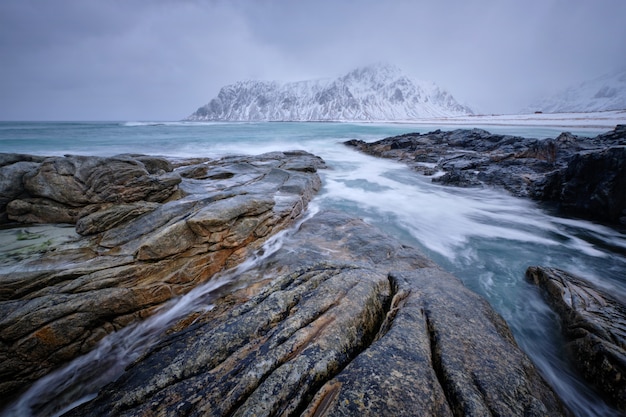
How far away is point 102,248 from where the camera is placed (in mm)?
5348

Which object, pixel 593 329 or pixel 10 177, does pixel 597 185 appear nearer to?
pixel 593 329

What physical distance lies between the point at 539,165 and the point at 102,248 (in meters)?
21.1

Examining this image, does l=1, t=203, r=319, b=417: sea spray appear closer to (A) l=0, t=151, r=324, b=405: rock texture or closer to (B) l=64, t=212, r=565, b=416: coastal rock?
(A) l=0, t=151, r=324, b=405: rock texture

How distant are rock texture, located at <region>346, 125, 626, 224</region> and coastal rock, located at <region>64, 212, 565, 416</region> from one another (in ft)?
29.1

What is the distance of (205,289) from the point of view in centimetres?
548

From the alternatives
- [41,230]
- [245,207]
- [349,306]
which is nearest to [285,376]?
[349,306]

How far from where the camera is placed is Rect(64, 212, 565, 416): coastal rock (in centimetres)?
215

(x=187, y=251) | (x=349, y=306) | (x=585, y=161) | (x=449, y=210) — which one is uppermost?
(x=585, y=161)

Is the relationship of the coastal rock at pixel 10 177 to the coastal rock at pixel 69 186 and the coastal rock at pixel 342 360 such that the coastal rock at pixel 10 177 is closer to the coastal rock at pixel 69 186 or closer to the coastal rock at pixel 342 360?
the coastal rock at pixel 69 186

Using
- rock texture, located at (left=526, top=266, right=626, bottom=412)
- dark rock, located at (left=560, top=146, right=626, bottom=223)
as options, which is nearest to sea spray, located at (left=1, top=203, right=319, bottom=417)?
rock texture, located at (left=526, top=266, right=626, bottom=412)

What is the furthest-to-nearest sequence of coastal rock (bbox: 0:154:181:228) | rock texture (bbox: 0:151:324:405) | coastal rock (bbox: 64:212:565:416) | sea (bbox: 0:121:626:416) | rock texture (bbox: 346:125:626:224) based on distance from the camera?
rock texture (bbox: 346:125:626:224)
coastal rock (bbox: 0:154:181:228)
sea (bbox: 0:121:626:416)
rock texture (bbox: 0:151:324:405)
coastal rock (bbox: 64:212:565:416)

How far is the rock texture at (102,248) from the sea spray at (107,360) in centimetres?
16

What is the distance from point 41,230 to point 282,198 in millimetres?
6299

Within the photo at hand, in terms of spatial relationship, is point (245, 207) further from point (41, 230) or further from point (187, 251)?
point (41, 230)
